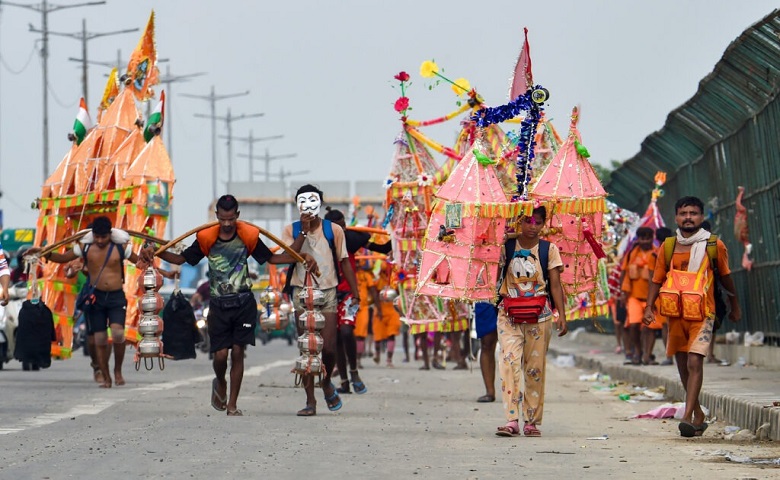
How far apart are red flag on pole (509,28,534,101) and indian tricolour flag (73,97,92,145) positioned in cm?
949

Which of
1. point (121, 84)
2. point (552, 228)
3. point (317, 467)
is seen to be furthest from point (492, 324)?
point (121, 84)

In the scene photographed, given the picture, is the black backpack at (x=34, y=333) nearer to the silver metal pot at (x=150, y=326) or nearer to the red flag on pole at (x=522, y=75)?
the silver metal pot at (x=150, y=326)

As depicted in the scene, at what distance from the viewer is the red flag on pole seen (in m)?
13.4

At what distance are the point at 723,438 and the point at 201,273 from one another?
251 feet

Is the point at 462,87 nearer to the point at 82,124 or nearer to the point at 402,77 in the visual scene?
the point at 402,77

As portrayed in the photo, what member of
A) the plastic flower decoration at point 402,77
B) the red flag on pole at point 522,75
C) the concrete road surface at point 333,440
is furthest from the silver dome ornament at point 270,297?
the plastic flower decoration at point 402,77

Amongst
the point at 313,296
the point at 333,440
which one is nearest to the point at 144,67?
the point at 313,296

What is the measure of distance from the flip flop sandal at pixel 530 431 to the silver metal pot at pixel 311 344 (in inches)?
88.2

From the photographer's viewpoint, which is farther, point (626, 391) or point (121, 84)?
point (121, 84)

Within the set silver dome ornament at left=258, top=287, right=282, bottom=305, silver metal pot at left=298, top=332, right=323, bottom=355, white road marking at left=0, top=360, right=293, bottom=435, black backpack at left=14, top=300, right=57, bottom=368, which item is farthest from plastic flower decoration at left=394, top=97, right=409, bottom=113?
silver metal pot at left=298, top=332, right=323, bottom=355

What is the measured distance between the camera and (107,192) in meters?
20.5

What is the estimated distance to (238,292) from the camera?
531 inches

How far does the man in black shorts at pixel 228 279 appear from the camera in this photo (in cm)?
1335

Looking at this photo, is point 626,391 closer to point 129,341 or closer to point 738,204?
point 738,204
